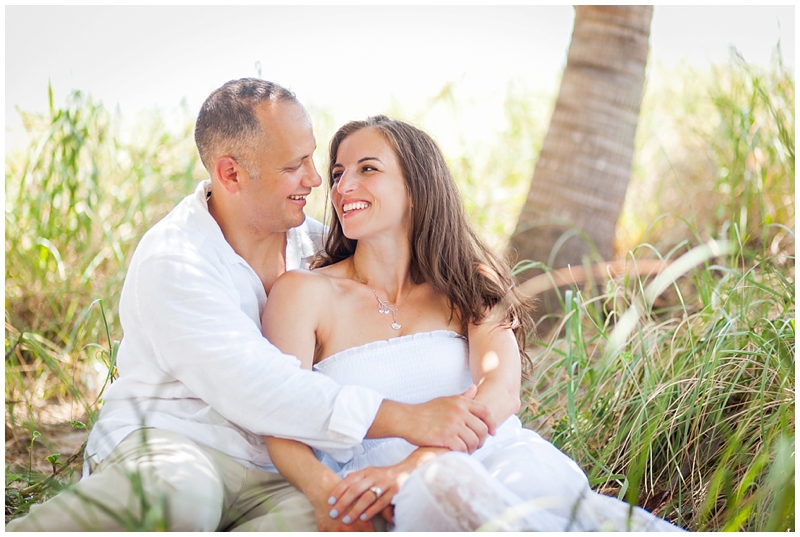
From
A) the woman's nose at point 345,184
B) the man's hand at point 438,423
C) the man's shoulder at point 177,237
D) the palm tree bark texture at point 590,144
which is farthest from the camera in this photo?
the palm tree bark texture at point 590,144

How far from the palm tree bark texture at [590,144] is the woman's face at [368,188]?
6.03 feet

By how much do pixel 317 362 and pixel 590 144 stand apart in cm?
257

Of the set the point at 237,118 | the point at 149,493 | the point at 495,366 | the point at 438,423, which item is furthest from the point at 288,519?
the point at 237,118

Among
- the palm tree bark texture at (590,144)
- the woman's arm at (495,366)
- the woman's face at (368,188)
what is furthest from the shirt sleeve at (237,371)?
the palm tree bark texture at (590,144)

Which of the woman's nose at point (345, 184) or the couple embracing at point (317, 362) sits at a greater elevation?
the woman's nose at point (345, 184)

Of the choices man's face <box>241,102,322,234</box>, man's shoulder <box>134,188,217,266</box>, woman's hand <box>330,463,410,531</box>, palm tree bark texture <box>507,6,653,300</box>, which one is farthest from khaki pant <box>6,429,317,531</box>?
palm tree bark texture <box>507,6,653,300</box>

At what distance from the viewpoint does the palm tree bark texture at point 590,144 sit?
4266 millimetres

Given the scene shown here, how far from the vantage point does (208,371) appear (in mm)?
2131

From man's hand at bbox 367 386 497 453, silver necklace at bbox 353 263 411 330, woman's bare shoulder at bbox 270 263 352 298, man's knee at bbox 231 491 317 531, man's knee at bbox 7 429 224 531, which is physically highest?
woman's bare shoulder at bbox 270 263 352 298

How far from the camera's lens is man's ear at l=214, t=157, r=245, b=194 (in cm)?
264

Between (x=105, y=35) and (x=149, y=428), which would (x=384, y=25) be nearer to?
(x=105, y=35)

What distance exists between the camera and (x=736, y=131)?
444 centimetres

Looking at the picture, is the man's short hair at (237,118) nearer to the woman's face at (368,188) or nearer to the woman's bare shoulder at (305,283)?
the woman's face at (368,188)

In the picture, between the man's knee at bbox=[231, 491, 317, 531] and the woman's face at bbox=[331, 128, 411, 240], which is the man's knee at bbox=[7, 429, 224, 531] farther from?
the woman's face at bbox=[331, 128, 411, 240]
